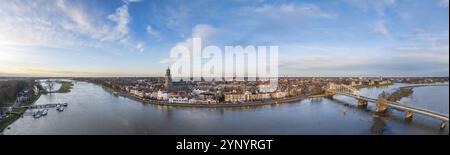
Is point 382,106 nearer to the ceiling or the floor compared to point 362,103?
nearer to the ceiling

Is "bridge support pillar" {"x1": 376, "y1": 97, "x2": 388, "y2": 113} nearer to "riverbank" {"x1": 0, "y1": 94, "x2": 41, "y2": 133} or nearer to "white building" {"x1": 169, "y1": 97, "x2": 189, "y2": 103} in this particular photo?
"white building" {"x1": 169, "y1": 97, "x2": 189, "y2": 103}

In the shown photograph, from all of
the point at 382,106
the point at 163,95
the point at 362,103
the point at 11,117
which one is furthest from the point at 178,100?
the point at 362,103

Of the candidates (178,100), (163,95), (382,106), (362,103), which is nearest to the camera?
(382,106)

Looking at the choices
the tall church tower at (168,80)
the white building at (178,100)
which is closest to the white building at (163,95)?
the white building at (178,100)

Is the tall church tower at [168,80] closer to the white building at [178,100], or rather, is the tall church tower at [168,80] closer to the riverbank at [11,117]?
the white building at [178,100]

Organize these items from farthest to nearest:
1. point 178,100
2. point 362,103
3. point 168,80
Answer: point 168,80
point 362,103
point 178,100

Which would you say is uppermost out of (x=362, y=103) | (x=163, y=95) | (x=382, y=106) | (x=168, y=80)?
(x=168, y=80)

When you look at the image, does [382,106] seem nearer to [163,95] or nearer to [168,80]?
[163,95]

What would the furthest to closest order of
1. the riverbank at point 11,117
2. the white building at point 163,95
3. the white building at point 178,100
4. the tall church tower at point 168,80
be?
the tall church tower at point 168,80, the white building at point 163,95, the white building at point 178,100, the riverbank at point 11,117
